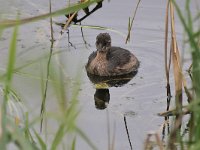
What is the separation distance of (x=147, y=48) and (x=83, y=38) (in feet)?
2.68

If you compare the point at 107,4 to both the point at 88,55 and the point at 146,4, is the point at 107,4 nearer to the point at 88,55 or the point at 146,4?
the point at 146,4

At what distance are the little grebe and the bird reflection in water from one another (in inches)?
3.2

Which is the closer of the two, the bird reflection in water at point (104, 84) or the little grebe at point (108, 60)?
the bird reflection in water at point (104, 84)

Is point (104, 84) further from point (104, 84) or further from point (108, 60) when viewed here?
point (108, 60)

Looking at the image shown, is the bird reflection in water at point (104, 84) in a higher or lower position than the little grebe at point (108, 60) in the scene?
lower

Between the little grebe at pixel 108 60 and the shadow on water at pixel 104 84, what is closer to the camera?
the shadow on water at pixel 104 84

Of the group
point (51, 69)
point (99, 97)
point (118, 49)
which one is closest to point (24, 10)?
point (118, 49)

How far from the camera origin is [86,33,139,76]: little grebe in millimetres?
7684

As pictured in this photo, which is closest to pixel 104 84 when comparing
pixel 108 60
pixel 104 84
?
pixel 104 84

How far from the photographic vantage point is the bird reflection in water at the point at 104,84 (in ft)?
21.5

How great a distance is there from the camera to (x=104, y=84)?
295 inches

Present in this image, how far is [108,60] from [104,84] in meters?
0.69

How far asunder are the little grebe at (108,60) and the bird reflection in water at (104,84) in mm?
80

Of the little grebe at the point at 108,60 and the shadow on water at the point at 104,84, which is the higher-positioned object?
the little grebe at the point at 108,60
